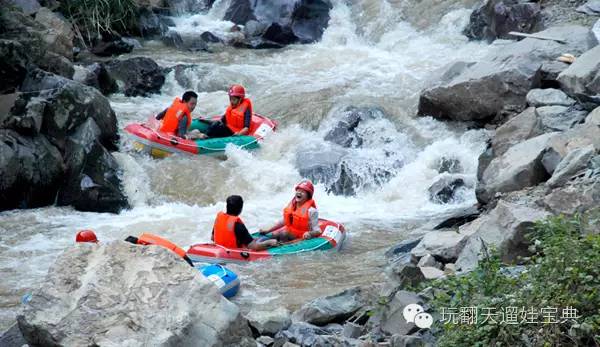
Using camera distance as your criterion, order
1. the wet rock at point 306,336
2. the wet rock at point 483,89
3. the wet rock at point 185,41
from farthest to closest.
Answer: the wet rock at point 185,41, the wet rock at point 483,89, the wet rock at point 306,336

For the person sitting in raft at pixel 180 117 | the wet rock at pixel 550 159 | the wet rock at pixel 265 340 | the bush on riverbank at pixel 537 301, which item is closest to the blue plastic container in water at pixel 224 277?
the wet rock at pixel 265 340

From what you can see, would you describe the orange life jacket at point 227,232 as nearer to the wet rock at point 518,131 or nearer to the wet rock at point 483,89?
the wet rock at point 518,131

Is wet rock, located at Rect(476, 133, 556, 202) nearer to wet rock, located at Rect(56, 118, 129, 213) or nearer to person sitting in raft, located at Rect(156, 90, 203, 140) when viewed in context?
wet rock, located at Rect(56, 118, 129, 213)

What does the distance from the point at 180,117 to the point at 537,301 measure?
850 cm

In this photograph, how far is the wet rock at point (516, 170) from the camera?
8.73 meters

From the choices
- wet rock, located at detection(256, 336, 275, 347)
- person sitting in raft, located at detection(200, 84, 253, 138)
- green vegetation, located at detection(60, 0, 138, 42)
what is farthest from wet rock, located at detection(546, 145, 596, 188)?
green vegetation, located at detection(60, 0, 138, 42)

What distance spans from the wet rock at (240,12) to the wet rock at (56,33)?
3916mm

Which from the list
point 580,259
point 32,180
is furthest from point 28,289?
point 580,259

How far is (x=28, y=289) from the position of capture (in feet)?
28.0

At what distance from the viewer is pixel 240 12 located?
1888cm

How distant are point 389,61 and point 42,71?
611cm

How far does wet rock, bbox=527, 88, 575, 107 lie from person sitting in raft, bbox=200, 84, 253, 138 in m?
4.02

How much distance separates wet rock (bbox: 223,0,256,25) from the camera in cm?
1869

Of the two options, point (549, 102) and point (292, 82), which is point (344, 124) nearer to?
point (292, 82)
